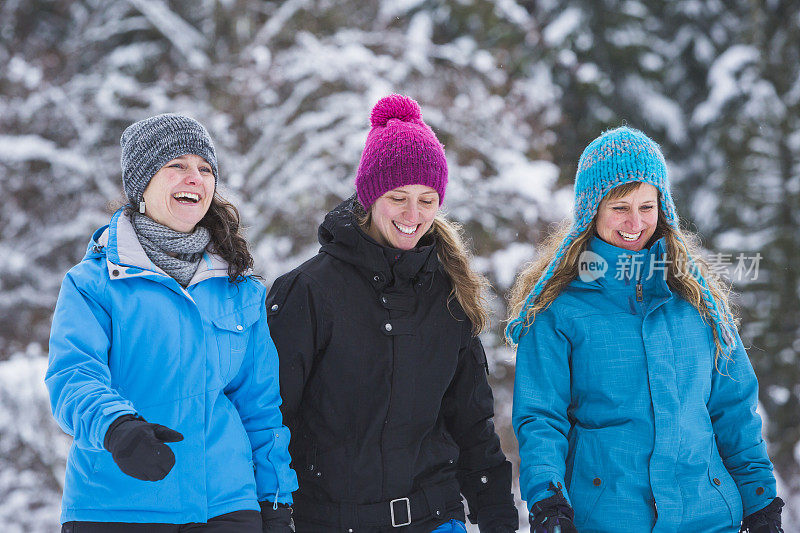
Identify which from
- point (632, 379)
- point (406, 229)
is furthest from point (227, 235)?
point (632, 379)

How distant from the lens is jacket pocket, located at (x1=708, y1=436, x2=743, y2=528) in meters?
2.37

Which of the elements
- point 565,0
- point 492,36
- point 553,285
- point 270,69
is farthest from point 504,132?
point 553,285

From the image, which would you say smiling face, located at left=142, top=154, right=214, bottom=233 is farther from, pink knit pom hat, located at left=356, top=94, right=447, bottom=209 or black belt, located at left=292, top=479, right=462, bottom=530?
black belt, located at left=292, top=479, right=462, bottom=530

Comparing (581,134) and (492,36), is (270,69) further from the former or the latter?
(581,134)

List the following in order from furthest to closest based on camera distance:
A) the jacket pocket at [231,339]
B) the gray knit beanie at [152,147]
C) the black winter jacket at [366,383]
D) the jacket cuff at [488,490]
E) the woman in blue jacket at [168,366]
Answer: the jacket cuff at [488,490]
the black winter jacket at [366,383]
the gray knit beanie at [152,147]
the jacket pocket at [231,339]
the woman in blue jacket at [168,366]

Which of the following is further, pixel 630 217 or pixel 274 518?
pixel 630 217

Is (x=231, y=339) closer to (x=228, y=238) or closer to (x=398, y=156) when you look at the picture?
(x=228, y=238)

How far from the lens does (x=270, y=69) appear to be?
8.12 meters

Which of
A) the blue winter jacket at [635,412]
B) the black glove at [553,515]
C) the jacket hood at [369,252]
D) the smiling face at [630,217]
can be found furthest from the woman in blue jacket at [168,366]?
the smiling face at [630,217]

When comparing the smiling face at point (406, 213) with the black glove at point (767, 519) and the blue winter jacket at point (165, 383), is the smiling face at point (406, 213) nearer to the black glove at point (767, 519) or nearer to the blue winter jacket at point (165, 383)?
the blue winter jacket at point (165, 383)

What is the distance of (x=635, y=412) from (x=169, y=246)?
1.45 metres

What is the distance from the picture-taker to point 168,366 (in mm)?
2111

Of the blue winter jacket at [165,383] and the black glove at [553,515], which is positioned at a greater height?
the blue winter jacket at [165,383]

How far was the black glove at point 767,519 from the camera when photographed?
2.36m
